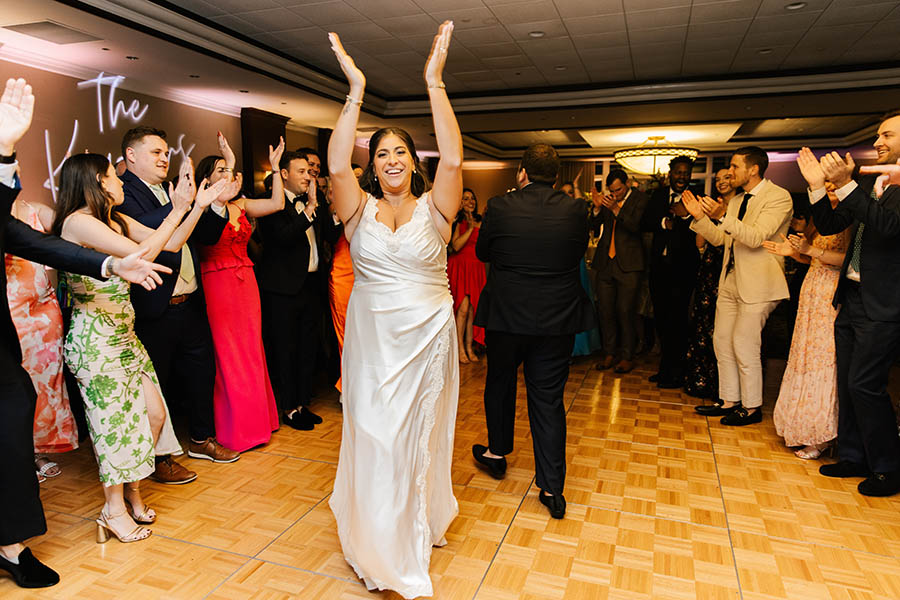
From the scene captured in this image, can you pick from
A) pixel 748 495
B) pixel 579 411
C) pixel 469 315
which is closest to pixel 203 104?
Answer: pixel 469 315

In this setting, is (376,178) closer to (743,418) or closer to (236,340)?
(236,340)

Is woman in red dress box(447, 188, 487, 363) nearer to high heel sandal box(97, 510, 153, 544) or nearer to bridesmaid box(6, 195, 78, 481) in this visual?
bridesmaid box(6, 195, 78, 481)

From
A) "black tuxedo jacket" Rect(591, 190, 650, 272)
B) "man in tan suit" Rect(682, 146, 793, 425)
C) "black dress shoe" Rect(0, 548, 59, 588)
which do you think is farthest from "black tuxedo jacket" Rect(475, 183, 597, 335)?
"black tuxedo jacket" Rect(591, 190, 650, 272)

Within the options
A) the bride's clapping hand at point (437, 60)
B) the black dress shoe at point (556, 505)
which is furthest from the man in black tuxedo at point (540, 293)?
the bride's clapping hand at point (437, 60)

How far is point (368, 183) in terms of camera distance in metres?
2.20

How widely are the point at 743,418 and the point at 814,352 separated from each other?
27.8 inches

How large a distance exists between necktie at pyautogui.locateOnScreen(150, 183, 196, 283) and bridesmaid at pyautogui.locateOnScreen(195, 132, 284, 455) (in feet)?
0.59

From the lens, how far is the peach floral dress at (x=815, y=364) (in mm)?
3104

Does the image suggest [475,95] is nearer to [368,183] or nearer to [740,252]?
[740,252]

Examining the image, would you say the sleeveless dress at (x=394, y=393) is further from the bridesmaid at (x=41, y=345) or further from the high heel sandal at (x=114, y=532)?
the bridesmaid at (x=41, y=345)

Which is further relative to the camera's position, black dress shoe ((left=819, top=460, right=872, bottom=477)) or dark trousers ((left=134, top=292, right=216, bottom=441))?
black dress shoe ((left=819, top=460, right=872, bottom=477))

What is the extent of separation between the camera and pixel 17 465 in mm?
2006

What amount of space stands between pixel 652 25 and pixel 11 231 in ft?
16.0

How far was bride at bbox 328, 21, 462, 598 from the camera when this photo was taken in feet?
6.30
